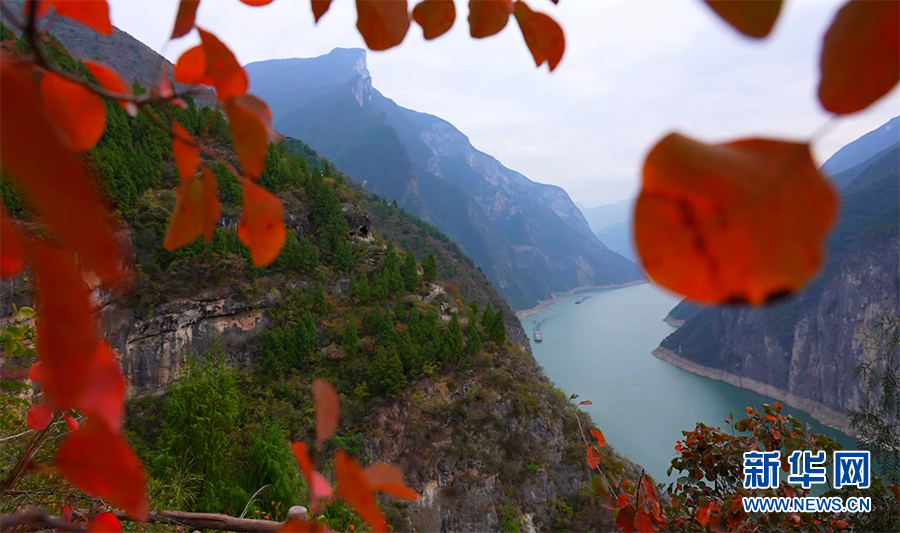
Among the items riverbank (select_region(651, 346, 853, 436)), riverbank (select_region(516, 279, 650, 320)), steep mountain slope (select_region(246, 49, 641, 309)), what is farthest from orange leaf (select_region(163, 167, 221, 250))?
steep mountain slope (select_region(246, 49, 641, 309))

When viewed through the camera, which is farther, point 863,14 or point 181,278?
point 181,278

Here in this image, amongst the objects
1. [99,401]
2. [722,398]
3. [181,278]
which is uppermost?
[99,401]

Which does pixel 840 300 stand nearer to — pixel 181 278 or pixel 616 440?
pixel 616 440

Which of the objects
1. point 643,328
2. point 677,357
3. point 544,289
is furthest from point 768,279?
point 544,289

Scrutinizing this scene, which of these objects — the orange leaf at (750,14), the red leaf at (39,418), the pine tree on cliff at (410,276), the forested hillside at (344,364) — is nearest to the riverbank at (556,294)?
the pine tree on cliff at (410,276)

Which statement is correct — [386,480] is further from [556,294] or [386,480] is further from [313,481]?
[556,294]

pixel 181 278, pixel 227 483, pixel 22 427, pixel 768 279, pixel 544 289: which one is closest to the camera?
pixel 768 279

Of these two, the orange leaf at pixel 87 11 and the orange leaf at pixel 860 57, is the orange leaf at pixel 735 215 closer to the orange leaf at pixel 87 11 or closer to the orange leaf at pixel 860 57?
the orange leaf at pixel 860 57
